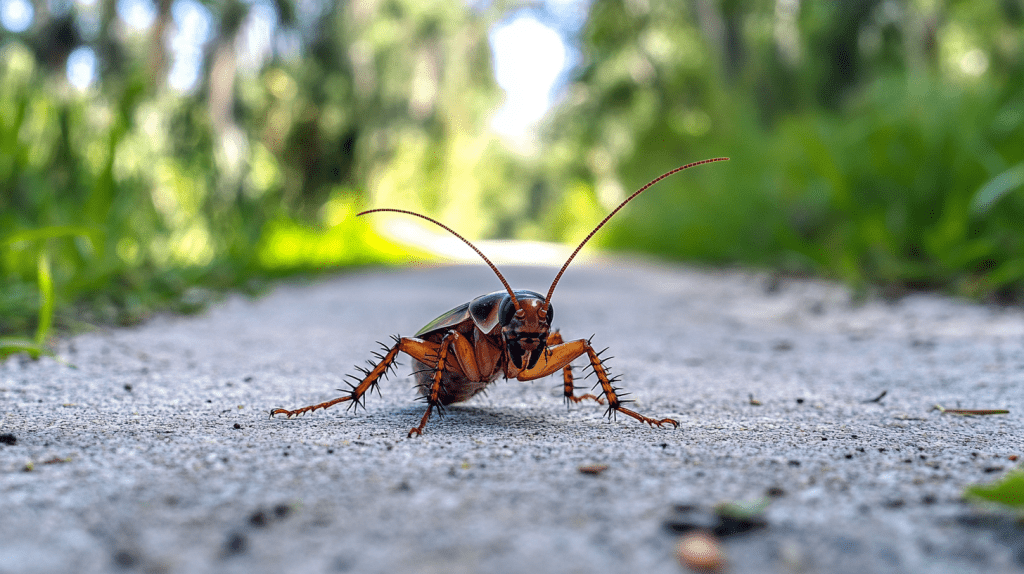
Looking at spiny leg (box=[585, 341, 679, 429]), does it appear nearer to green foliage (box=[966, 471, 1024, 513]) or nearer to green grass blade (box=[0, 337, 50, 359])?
green foliage (box=[966, 471, 1024, 513])

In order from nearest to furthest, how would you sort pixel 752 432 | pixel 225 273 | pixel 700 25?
pixel 752 432 < pixel 225 273 < pixel 700 25

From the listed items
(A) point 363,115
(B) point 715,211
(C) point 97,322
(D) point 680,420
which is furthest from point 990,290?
(A) point 363,115

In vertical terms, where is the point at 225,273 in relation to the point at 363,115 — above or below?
below

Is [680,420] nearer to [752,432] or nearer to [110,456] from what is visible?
[752,432]

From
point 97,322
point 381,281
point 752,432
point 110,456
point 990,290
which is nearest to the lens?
point 110,456

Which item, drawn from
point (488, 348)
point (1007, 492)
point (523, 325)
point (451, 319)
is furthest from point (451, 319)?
point (1007, 492)

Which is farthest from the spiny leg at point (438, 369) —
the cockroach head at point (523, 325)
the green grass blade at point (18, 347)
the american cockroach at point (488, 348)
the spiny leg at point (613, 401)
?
the green grass blade at point (18, 347)
